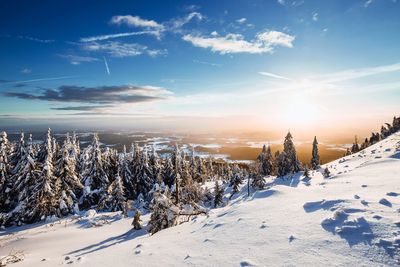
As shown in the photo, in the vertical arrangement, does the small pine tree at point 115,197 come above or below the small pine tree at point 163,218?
below

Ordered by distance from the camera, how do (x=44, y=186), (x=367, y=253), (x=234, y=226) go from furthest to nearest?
(x=44, y=186), (x=234, y=226), (x=367, y=253)

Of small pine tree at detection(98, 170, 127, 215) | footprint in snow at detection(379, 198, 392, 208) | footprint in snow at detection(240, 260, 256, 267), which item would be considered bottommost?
small pine tree at detection(98, 170, 127, 215)

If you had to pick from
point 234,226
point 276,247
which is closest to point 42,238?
point 234,226

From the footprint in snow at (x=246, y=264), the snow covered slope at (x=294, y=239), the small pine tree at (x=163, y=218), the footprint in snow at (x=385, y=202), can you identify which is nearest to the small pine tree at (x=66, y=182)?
the small pine tree at (x=163, y=218)

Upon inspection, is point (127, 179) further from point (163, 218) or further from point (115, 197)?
point (163, 218)

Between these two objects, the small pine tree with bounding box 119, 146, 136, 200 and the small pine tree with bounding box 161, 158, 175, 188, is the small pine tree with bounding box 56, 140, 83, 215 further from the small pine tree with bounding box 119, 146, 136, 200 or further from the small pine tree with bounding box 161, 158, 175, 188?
the small pine tree with bounding box 161, 158, 175, 188

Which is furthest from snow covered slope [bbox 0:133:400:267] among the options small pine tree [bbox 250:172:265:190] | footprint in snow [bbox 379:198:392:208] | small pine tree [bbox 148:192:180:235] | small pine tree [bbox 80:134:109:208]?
small pine tree [bbox 250:172:265:190]

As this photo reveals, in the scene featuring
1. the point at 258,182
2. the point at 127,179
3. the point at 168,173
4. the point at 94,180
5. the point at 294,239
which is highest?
the point at 294,239

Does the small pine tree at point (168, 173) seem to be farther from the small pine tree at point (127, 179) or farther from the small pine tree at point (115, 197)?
the small pine tree at point (115, 197)

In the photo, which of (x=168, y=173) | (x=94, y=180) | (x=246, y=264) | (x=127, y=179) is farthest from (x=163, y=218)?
(x=168, y=173)

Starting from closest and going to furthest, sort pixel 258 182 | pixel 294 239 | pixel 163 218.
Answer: pixel 294 239
pixel 163 218
pixel 258 182

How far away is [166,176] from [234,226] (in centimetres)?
4088

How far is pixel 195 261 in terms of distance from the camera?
507cm

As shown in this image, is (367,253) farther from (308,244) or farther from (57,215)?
(57,215)
